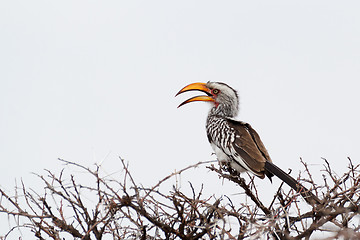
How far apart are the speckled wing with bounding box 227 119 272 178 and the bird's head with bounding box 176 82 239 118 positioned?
0.48m

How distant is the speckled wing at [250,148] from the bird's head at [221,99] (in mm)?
479

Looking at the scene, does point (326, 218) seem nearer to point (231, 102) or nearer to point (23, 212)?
point (23, 212)

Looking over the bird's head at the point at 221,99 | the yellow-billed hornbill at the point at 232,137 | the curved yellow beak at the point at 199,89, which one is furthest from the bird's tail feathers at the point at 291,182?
the curved yellow beak at the point at 199,89

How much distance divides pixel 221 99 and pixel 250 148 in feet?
3.95

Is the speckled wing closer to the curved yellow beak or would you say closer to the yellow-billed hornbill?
the yellow-billed hornbill

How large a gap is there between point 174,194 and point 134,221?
0.27 metres

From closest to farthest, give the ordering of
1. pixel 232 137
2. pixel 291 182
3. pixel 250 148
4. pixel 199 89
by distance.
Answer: pixel 291 182
pixel 250 148
pixel 232 137
pixel 199 89

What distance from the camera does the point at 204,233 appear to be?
284 centimetres

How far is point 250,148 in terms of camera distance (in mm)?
4688

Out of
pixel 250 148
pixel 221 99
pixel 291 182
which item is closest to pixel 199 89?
pixel 221 99

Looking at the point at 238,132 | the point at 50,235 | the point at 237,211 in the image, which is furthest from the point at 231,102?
the point at 50,235

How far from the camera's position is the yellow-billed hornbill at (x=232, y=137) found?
4441mm

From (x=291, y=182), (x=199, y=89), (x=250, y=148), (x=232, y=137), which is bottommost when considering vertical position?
(x=291, y=182)

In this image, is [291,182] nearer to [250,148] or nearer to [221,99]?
[250,148]
